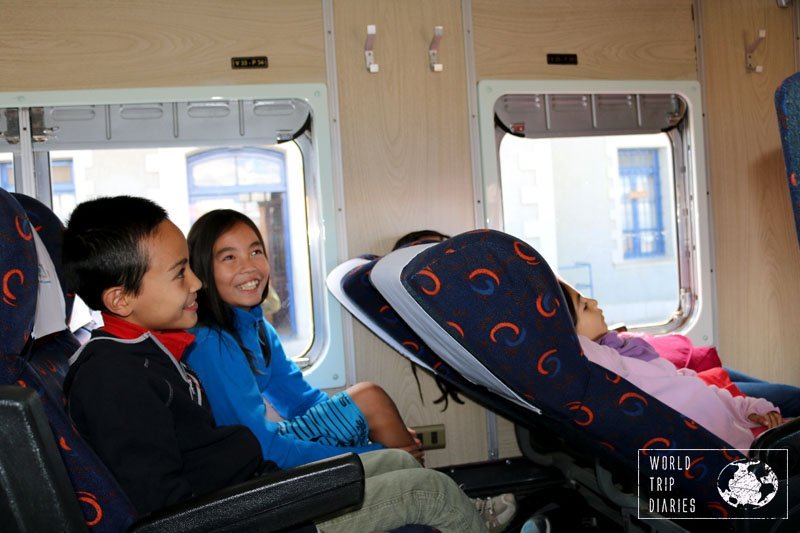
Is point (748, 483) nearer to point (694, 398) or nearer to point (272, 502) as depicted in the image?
point (694, 398)

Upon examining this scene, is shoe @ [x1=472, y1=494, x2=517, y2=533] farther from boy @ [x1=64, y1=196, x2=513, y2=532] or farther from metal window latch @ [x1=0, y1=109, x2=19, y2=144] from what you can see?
metal window latch @ [x1=0, y1=109, x2=19, y2=144]

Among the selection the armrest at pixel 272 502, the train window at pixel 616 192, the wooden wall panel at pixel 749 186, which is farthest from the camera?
the wooden wall panel at pixel 749 186

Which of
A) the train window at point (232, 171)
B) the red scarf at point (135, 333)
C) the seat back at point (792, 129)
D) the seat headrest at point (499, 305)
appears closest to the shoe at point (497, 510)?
the train window at point (232, 171)

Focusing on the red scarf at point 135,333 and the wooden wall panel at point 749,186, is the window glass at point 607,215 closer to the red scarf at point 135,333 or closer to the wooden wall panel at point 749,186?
the wooden wall panel at point 749,186

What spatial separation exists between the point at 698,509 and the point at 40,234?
6.07 ft

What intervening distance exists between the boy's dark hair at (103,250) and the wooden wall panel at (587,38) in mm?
2127

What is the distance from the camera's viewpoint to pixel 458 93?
3.33 meters

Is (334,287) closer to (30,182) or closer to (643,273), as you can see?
(30,182)

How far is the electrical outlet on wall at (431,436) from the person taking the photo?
3.31 meters

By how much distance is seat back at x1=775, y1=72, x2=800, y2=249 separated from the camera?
1.28 metres

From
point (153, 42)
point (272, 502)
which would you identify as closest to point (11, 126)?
point (153, 42)

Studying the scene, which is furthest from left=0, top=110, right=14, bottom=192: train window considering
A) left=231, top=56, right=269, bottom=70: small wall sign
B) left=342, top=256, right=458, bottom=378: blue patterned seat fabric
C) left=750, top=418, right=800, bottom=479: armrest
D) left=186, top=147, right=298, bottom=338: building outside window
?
left=750, top=418, right=800, bottom=479: armrest

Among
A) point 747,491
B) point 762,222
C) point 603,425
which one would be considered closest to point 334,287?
point 603,425

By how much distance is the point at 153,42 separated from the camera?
306 cm
